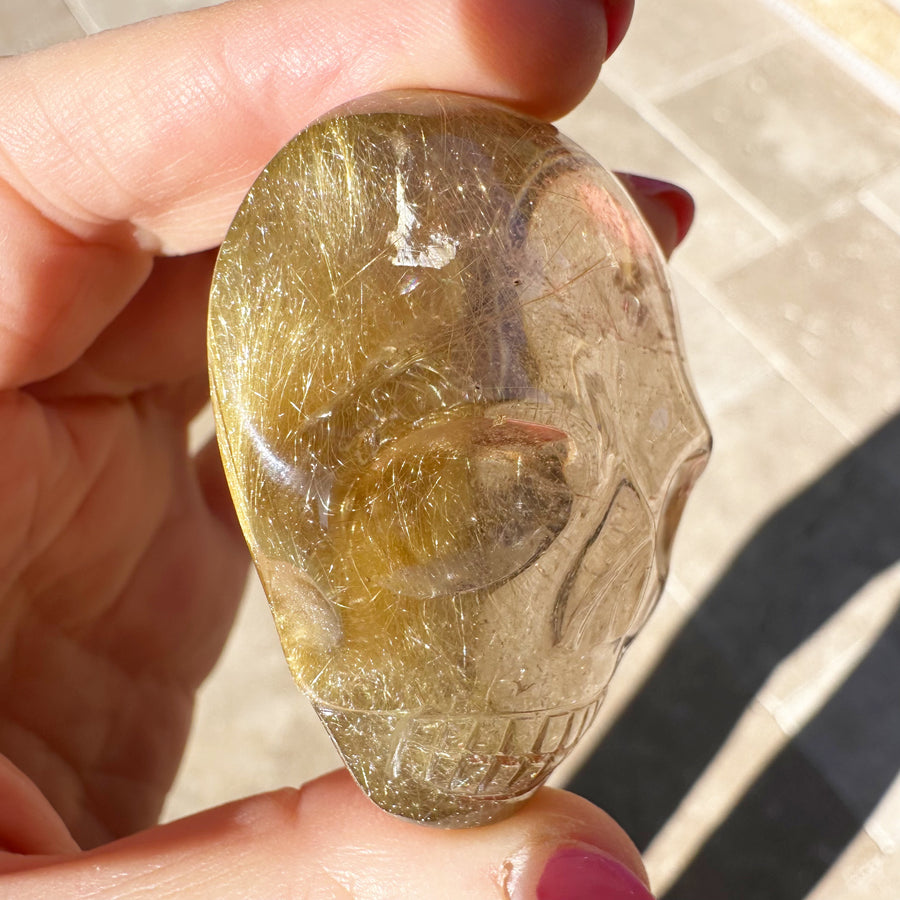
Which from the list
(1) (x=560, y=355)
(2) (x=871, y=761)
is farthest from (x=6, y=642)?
(2) (x=871, y=761)

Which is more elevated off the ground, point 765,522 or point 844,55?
point 844,55

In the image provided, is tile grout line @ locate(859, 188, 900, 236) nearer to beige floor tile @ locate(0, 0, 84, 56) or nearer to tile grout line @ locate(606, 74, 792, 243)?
tile grout line @ locate(606, 74, 792, 243)

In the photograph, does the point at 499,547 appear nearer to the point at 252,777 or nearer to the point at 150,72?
the point at 150,72

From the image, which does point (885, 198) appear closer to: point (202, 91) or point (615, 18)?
point (615, 18)

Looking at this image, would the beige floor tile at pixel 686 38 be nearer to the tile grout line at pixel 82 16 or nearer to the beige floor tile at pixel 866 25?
the beige floor tile at pixel 866 25

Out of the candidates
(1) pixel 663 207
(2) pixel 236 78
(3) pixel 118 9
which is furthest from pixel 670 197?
(3) pixel 118 9

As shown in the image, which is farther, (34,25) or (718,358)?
(34,25)
